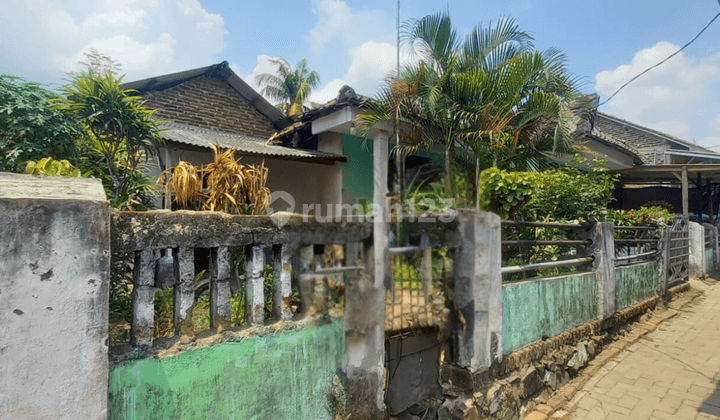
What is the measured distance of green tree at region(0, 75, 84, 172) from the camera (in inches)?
125

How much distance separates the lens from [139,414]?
67.0 inches

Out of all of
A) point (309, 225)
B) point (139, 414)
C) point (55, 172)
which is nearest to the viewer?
point (139, 414)

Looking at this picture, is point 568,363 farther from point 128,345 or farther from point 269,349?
point 128,345

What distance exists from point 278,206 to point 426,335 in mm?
4492

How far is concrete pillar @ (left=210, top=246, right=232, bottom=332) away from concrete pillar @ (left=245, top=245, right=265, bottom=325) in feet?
0.38

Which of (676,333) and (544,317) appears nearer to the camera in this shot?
(544,317)

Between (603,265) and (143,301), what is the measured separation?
5281mm

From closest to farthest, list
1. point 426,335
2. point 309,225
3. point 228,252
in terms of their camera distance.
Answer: point 228,252 → point 309,225 → point 426,335

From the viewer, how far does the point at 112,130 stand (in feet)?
11.2

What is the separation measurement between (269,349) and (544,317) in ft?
10.1

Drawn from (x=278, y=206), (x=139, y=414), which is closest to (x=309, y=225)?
(x=139, y=414)

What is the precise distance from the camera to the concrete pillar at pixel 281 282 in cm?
219

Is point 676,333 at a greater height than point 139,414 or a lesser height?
lesser

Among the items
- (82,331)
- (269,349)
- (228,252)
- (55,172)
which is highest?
(55,172)
